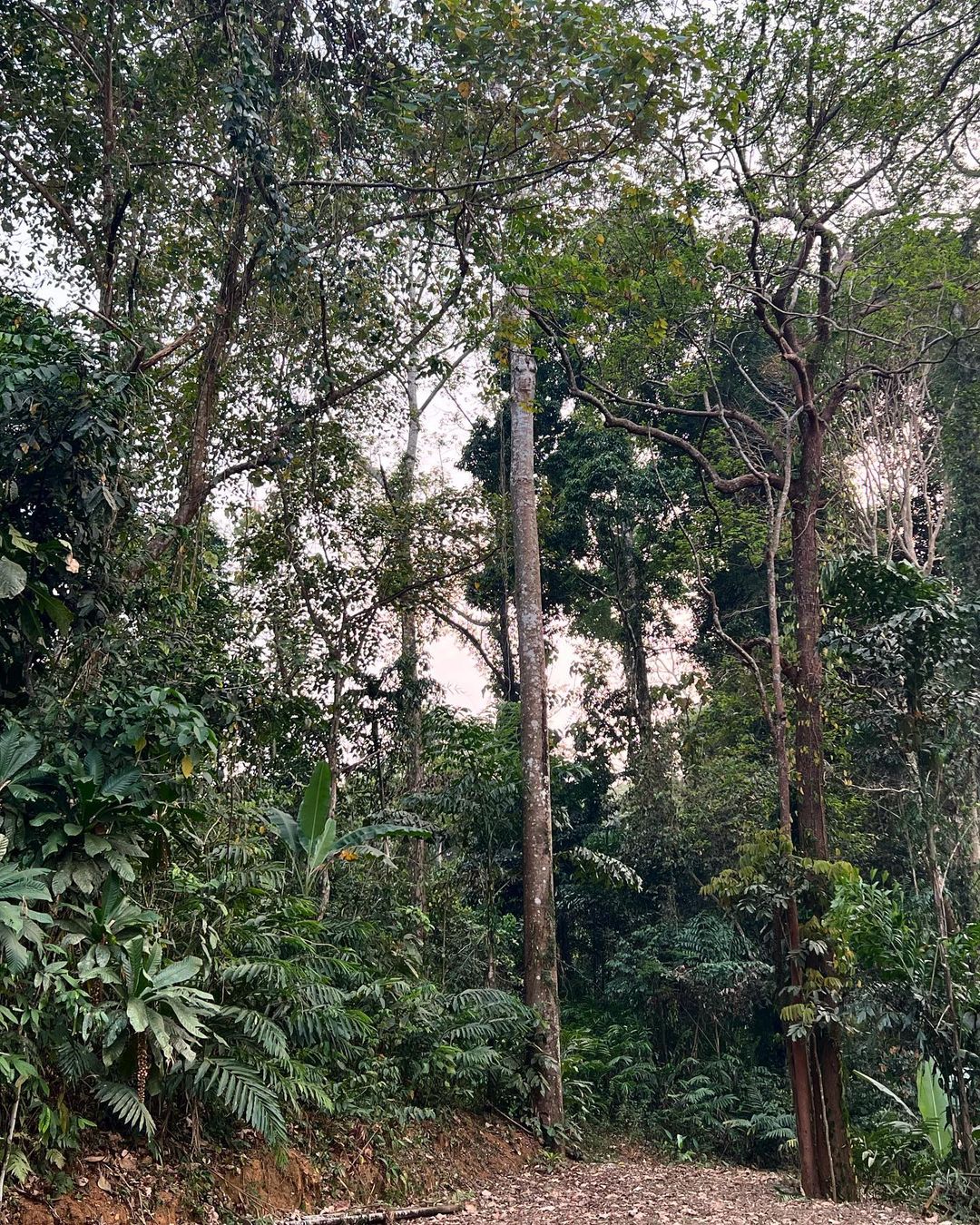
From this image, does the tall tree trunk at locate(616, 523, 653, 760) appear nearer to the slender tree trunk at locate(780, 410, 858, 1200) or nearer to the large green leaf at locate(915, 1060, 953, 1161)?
the slender tree trunk at locate(780, 410, 858, 1200)

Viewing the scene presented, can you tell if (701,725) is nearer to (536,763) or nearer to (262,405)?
(536,763)

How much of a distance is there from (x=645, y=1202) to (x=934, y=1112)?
2315mm

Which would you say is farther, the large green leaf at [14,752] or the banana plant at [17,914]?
the large green leaf at [14,752]

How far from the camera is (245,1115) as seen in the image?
14.0ft

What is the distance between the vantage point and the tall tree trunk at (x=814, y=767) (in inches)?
266

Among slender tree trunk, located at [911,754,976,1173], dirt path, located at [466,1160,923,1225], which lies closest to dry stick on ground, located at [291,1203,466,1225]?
dirt path, located at [466,1160,923,1225]

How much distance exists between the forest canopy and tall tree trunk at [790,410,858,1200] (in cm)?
4

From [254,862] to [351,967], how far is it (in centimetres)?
122

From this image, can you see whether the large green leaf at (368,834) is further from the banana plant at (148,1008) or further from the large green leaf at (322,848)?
the banana plant at (148,1008)

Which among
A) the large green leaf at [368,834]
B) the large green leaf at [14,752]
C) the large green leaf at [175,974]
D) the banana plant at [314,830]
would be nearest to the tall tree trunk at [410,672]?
the large green leaf at [368,834]

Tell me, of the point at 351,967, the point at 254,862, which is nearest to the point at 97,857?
the point at 254,862

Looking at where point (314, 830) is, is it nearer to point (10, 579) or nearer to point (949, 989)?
point (10, 579)

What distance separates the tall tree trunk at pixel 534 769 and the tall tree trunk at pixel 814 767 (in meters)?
2.14

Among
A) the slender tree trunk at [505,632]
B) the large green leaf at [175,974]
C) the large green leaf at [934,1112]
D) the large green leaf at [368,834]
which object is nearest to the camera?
the large green leaf at [175,974]
